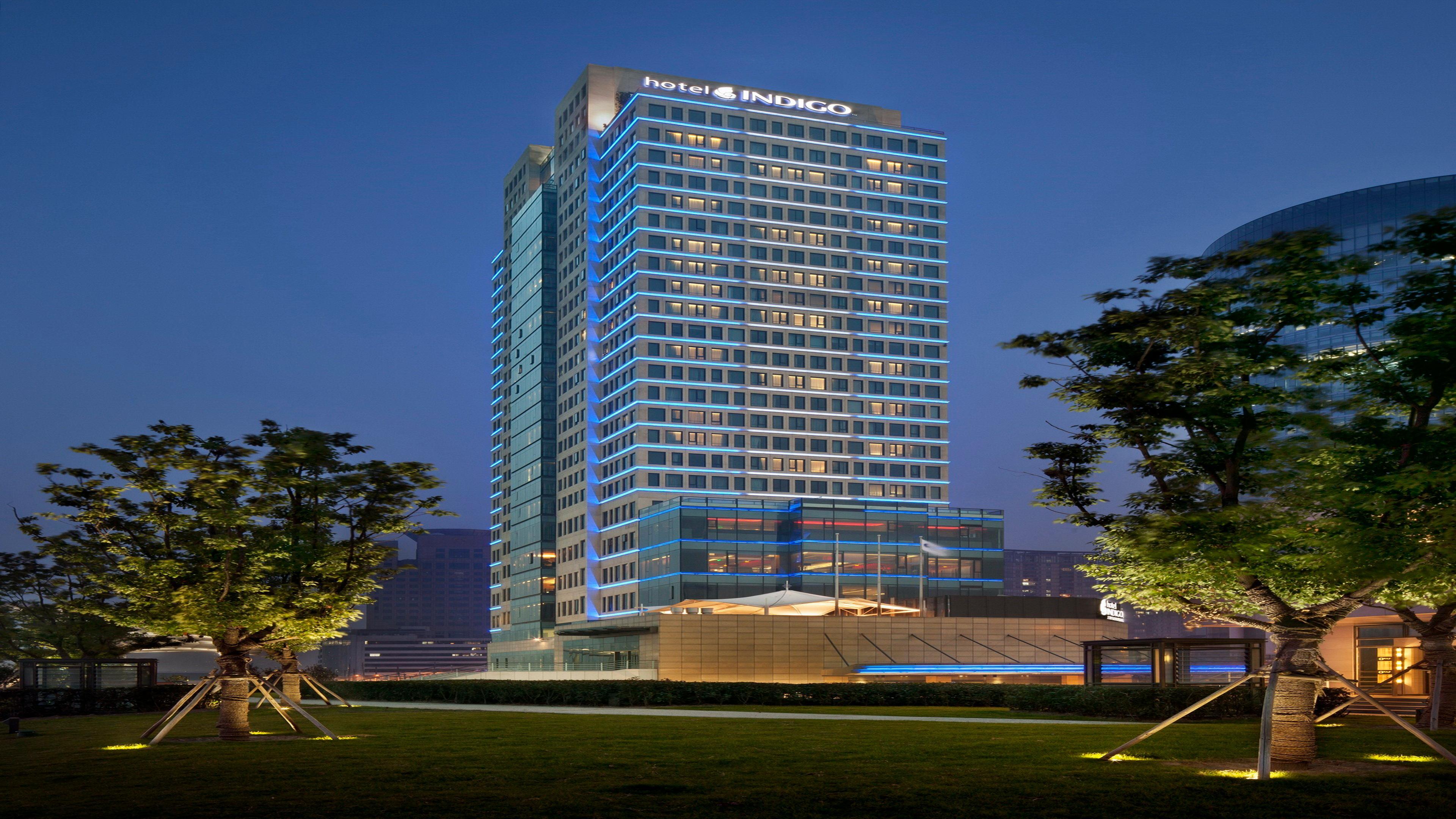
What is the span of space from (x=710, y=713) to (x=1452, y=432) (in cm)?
3037

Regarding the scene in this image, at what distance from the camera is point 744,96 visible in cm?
16275

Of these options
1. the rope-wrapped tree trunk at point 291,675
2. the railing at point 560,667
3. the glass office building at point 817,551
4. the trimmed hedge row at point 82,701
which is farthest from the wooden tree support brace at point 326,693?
the glass office building at point 817,551

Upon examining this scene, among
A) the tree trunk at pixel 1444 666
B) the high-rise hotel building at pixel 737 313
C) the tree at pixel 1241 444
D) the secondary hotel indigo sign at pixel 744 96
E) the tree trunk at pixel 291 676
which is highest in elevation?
the secondary hotel indigo sign at pixel 744 96

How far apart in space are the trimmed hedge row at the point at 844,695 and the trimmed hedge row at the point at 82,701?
35.1 feet

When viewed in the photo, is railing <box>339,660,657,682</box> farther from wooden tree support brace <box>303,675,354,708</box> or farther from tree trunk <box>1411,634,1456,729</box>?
tree trunk <box>1411,634,1456,729</box>

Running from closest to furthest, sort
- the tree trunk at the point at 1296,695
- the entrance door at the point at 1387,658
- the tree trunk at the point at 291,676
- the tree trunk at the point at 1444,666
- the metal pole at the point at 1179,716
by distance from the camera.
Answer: the metal pole at the point at 1179,716
the tree trunk at the point at 1296,695
the tree trunk at the point at 1444,666
the entrance door at the point at 1387,658
the tree trunk at the point at 291,676

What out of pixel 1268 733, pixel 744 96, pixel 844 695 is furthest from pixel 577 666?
pixel 1268 733

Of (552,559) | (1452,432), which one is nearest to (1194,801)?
(1452,432)

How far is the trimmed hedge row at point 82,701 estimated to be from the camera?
171ft

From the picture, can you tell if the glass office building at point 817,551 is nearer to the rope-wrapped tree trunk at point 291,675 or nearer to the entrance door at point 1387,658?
the rope-wrapped tree trunk at point 291,675

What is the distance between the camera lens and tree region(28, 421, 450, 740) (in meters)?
32.0

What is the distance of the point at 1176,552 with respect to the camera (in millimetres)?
22078

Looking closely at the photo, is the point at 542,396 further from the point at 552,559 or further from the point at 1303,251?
the point at 1303,251

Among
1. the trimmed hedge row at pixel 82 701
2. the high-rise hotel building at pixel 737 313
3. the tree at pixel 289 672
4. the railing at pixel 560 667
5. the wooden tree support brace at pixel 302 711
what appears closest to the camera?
the wooden tree support brace at pixel 302 711
